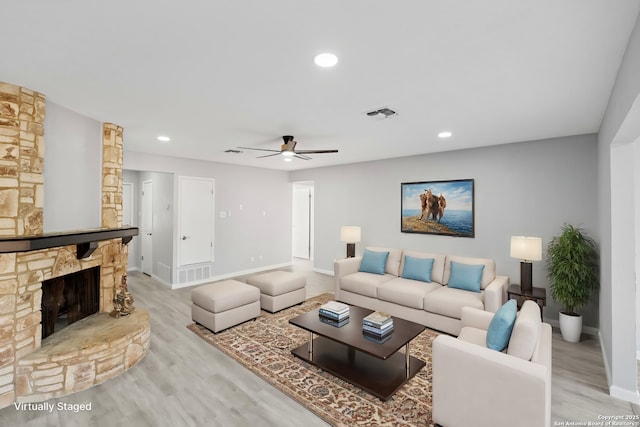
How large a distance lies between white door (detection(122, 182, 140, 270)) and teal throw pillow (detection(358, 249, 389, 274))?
5345 mm

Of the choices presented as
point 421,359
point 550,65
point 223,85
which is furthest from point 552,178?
point 223,85

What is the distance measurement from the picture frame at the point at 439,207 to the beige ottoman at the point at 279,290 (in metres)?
2.25

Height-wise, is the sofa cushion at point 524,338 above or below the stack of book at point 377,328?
above

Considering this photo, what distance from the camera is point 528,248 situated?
3752 millimetres

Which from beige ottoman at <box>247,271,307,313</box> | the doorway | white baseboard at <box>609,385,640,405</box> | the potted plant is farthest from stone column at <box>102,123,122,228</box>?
the doorway

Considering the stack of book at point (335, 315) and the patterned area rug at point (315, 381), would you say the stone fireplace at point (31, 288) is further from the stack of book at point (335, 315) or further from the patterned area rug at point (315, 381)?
the stack of book at point (335, 315)

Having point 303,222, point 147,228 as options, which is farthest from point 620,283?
point 147,228

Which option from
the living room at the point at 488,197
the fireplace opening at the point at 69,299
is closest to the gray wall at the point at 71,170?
the living room at the point at 488,197

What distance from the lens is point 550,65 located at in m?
2.01

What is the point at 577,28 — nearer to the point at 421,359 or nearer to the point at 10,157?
the point at 421,359

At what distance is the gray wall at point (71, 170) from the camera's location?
2848 millimetres

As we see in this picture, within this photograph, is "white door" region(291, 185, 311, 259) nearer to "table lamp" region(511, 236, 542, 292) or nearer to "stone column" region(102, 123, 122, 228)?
"stone column" region(102, 123, 122, 228)

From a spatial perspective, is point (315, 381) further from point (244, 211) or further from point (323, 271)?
point (244, 211)

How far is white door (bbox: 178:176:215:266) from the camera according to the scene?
5.77 metres
